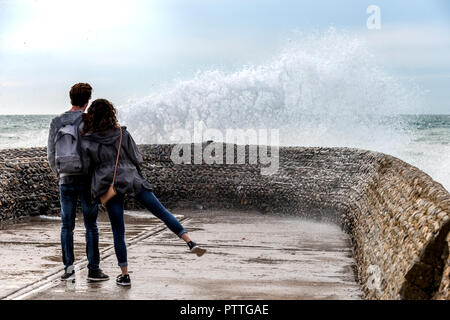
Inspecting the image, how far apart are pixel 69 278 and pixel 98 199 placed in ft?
3.39

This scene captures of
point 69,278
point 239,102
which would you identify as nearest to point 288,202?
point 69,278

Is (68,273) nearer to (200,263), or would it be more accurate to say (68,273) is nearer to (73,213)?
(73,213)

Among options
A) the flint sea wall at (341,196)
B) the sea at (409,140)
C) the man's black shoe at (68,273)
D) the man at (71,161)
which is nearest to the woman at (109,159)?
the man at (71,161)

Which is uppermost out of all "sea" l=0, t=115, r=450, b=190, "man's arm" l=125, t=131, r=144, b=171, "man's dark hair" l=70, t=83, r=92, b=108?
"man's dark hair" l=70, t=83, r=92, b=108

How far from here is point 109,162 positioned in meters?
5.96

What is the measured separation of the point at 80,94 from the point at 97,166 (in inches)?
25.9

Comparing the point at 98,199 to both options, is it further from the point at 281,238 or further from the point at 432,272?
the point at 281,238

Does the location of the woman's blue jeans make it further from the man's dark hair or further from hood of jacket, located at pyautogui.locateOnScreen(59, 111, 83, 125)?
the man's dark hair

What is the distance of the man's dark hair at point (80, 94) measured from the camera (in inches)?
243

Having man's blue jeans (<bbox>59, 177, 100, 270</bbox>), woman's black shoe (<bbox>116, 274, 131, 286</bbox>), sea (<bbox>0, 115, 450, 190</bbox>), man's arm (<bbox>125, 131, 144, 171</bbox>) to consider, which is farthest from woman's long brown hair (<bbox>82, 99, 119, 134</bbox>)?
sea (<bbox>0, 115, 450, 190</bbox>)

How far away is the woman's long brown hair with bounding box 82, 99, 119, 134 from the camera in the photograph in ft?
19.6

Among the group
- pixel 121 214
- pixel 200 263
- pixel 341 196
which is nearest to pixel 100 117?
pixel 121 214

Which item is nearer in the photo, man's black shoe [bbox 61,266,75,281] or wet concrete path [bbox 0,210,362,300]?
wet concrete path [bbox 0,210,362,300]

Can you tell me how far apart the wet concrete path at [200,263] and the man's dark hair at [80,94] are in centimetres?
159
